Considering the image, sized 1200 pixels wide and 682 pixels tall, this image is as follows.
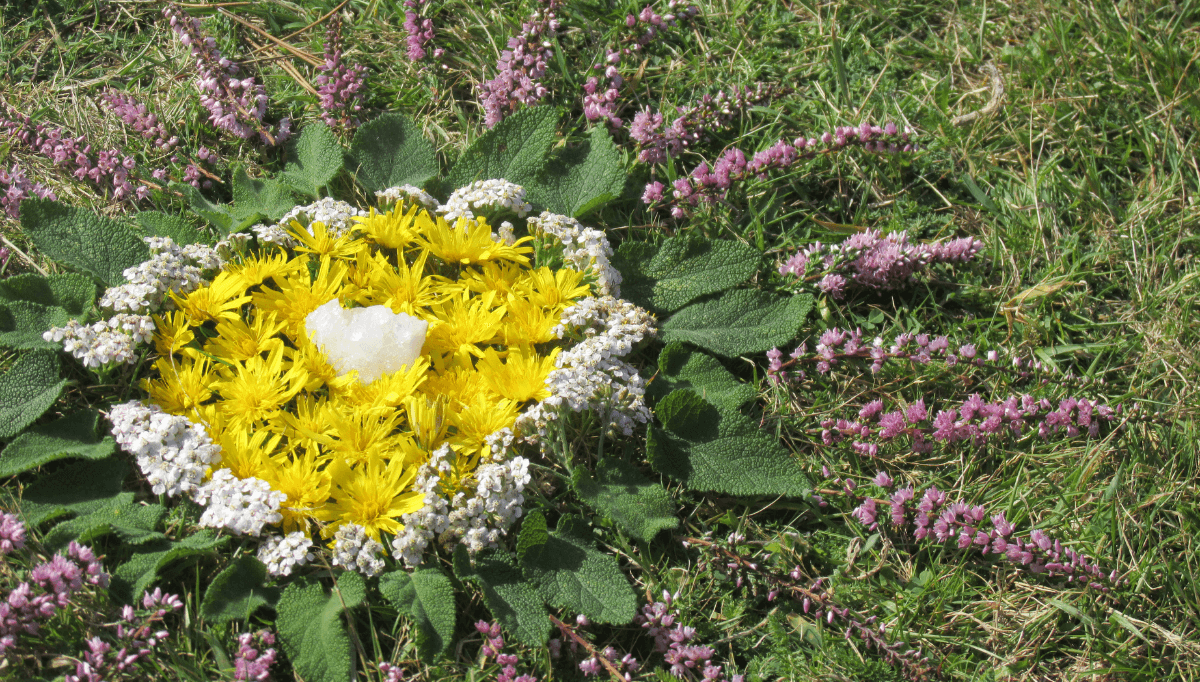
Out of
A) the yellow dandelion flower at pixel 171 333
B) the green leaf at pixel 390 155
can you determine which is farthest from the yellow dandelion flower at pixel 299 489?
the green leaf at pixel 390 155

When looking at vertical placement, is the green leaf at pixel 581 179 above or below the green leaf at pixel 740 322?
above

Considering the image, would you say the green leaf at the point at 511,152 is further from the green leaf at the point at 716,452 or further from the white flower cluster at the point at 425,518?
the white flower cluster at the point at 425,518

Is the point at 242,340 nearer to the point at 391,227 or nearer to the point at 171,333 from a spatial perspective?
the point at 171,333

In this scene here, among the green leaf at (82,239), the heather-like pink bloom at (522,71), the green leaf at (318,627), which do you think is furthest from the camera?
the heather-like pink bloom at (522,71)

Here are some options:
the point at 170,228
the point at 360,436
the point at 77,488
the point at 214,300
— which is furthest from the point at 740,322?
the point at 77,488

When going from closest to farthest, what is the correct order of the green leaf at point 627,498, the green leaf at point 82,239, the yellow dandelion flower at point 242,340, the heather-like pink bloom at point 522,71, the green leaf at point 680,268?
the green leaf at point 627,498
the yellow dandelion flower at point 242,340
the green leaf at point 82,239
the green leaf at point 680,268
the heather-like pink bloom at point 522,71

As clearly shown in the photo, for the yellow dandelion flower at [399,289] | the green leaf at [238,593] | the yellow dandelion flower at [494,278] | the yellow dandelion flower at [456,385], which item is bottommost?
the green leaf at [238,593]
